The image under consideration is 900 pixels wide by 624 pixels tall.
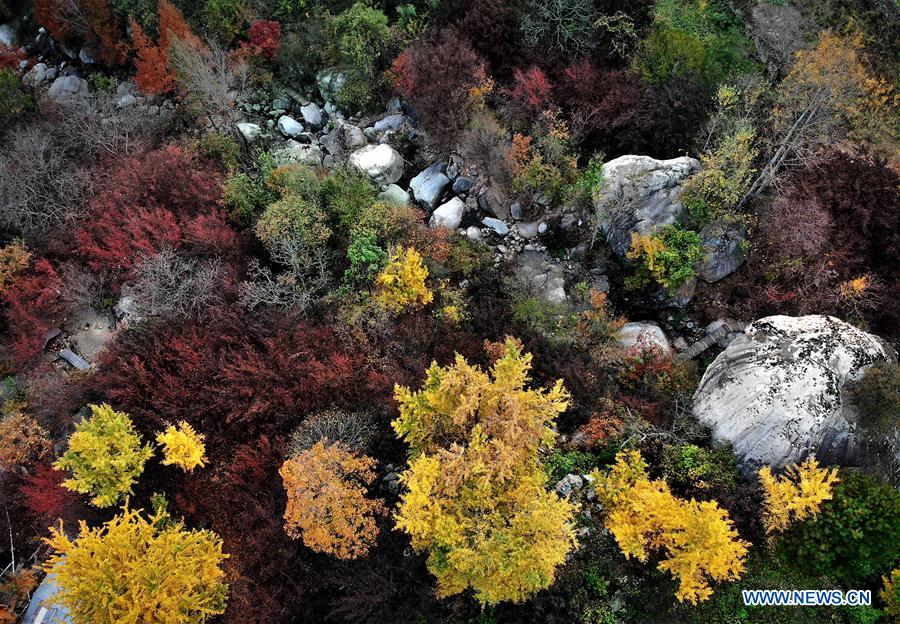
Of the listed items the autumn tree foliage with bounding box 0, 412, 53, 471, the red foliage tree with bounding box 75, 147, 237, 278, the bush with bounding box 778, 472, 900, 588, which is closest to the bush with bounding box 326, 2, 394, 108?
the red foliage tree with bounding box 75, 147, 237, 278

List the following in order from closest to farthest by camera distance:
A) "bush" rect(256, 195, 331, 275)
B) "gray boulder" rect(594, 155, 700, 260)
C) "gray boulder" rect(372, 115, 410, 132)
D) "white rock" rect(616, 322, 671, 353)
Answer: "white rock" rect(616, 322, 671, 353) < "bush" rect(256, 195, 331, 275) < "gray boulder" rect(594, 155, 700, 260) < "gray boulder" rect(372, 115, 410, 132)

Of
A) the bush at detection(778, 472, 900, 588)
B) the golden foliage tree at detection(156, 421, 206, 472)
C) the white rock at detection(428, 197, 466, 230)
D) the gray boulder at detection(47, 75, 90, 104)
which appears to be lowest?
the bush at detection(778, 472, 900, 588)

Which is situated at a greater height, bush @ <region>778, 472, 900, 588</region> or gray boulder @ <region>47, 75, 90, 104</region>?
gray boulder @ <region>47, 75, 90, 104</region>

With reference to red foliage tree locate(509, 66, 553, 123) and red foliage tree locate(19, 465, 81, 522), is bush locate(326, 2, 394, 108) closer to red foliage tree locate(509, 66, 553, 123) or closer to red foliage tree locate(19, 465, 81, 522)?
red foliage tree locate(509, 66, 553, 123)

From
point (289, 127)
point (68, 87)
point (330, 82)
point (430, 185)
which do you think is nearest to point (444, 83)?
point (430, 185)

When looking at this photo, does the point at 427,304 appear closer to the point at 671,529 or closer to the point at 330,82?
the point at 671,529

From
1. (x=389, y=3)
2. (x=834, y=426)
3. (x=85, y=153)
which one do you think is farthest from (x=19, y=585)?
(x=389, y=3)

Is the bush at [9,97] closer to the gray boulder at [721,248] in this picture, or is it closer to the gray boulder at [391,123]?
the gray boulder at [391,123]

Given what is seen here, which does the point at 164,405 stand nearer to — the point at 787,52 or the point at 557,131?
the point at 557,131
